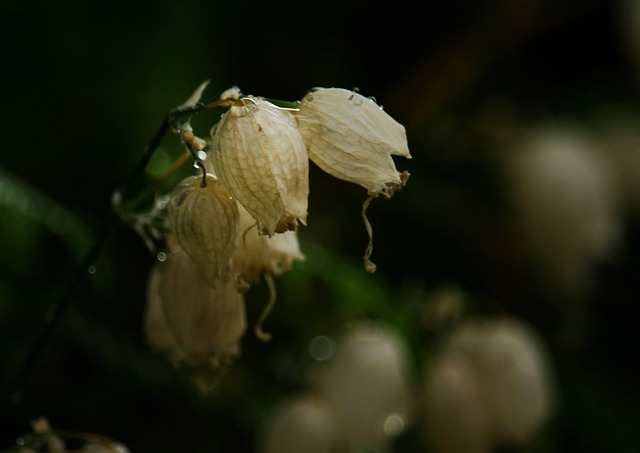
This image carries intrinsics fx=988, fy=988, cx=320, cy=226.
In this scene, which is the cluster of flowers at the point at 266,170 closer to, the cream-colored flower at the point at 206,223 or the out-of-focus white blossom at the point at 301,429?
the cream-colored flower at the point at 206,223

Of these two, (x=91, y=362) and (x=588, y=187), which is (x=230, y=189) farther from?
(x=588, y=187)

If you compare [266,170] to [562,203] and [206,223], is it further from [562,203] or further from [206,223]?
[562,203]

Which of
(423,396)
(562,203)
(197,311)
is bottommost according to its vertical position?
(423,396)

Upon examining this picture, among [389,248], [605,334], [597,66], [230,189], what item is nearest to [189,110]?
[230,189]

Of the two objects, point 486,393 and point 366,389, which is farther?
point 486,393

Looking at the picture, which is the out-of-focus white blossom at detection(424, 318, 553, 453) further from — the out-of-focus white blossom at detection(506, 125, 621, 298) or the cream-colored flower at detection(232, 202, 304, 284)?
the cream-colored flower at detection(232, 202, 304, 284)

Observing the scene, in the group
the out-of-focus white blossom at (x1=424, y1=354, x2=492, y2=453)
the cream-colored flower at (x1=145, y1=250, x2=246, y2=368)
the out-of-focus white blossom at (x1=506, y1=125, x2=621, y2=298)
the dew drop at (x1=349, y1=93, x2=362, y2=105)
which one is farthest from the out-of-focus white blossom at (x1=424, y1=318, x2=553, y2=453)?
the dew drop at (x1=349, y1=93, x2=362, y2=105)

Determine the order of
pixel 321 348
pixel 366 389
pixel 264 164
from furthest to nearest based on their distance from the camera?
pixel 321 348 < pixel 366 389 < pixel 264 164

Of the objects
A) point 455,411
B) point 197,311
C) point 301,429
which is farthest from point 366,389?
point 197,311
